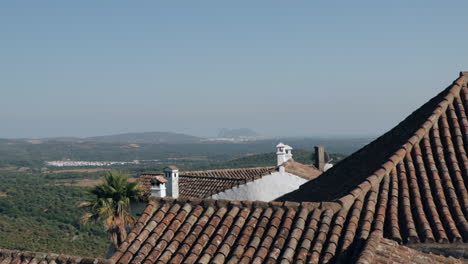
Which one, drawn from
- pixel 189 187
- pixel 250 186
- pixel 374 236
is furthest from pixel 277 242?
pixel 189 187

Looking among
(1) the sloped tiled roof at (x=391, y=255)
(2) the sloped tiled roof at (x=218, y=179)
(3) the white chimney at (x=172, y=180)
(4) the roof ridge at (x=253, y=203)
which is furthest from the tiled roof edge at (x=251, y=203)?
(3) the white chimney at (x=172, y=180)

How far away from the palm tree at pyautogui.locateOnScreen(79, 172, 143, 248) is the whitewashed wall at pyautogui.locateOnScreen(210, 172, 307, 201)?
6403mm

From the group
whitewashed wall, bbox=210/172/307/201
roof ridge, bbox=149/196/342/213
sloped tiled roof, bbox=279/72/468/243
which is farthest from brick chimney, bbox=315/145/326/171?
roof ridge, bbox=149/196/342/213

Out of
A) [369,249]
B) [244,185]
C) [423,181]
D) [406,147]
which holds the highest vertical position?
[406,147]

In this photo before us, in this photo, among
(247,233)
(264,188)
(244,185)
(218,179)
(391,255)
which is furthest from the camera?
(218,179)

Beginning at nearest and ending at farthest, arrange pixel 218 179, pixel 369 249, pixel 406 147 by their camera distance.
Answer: pixel 369 249, pixel 406 147, pixel 218 179

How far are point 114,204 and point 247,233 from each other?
980cm

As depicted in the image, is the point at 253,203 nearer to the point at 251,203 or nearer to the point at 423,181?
the point at 251,203

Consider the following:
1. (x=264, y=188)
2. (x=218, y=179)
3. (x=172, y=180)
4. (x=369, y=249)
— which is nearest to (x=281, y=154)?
(x=218, y=179)

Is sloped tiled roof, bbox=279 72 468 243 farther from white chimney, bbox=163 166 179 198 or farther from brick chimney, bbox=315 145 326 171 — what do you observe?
brick chimney, bbox=315 145 326 171

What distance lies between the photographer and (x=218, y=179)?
1112 inches

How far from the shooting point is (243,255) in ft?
31.4

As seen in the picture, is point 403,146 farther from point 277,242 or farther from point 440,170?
point 277,242

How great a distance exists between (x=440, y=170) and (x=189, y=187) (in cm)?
1861
